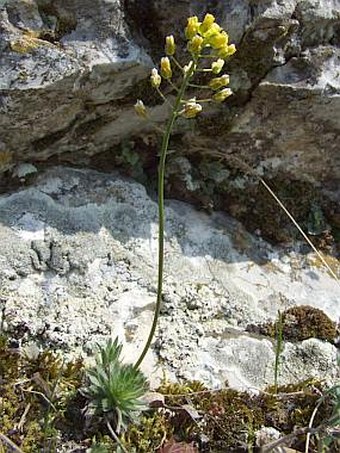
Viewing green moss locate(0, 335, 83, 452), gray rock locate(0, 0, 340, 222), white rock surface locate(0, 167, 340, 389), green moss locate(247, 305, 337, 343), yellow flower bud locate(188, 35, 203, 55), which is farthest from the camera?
green moss locate(247, 305, 337, 343)

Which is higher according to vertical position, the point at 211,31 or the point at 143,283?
the point at 211,31

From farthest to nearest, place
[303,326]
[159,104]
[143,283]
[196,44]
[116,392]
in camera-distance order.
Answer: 1. [159,104]
2. [303,326]
3. [143,283]
4. [116,392]
5. [196,44]

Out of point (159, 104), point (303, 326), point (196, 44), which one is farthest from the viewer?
point (159, 104)

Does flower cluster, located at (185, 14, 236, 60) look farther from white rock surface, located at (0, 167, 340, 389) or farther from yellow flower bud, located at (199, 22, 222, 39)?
white rock surface, located at (0, 167, 340, 389)

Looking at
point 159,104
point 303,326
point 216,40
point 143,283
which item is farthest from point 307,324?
point 216,40

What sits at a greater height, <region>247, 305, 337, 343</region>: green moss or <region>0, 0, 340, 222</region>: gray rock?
<region>0, 0, 340, 222</region>: gray rock

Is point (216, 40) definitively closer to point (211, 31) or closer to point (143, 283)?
point (211, 31)

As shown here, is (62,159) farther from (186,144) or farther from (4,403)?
(4,403)

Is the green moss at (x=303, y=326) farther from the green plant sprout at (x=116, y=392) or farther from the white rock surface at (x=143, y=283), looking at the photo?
the green plant sprout at (x=116, y=392)

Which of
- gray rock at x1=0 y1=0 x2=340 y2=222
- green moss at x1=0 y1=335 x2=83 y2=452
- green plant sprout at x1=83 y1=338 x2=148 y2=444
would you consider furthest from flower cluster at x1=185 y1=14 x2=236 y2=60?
green moss at x1=0 y1=335 x2=83 y2=452
